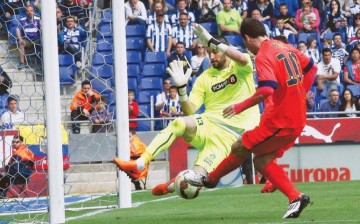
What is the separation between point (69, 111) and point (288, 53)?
21.1ft

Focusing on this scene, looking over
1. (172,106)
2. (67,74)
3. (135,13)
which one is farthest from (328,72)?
(67,74)

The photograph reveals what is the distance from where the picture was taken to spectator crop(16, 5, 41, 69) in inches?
527

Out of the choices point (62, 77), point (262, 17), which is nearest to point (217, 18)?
point (262, 17)

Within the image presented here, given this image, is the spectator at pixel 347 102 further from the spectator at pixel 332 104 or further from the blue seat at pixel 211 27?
the blue seat at pixel 211 27

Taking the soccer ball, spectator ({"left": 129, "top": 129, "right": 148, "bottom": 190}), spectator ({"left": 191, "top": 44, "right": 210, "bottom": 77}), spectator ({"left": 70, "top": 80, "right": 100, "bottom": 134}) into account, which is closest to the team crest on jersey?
the soccer ball

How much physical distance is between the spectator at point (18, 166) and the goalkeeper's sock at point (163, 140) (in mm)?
3277

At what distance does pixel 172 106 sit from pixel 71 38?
689 cm

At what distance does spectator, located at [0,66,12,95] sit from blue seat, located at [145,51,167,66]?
9.78 m

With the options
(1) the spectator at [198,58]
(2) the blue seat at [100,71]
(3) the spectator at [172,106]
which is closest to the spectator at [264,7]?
(1) the spectator at [198,58]

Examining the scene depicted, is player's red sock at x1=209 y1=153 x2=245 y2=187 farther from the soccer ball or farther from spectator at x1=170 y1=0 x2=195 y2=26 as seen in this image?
spectator at x1=170 y1=0 x2=195 y2=26

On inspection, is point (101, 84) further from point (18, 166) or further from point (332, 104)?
point (332, 104)

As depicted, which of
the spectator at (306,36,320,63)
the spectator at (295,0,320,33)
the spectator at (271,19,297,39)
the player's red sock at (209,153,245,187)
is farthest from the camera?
the spectator at (295,0,320,33)

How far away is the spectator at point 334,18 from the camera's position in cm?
2531

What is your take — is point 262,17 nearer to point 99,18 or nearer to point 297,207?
point 99,18
